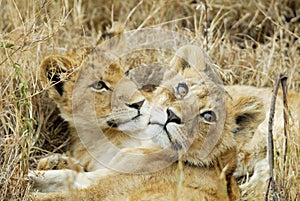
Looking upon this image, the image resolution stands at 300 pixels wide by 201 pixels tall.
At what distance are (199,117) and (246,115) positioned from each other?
350 mm

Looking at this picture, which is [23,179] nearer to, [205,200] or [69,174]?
[69,174]

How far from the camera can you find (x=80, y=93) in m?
4.12

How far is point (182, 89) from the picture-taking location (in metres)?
3.82

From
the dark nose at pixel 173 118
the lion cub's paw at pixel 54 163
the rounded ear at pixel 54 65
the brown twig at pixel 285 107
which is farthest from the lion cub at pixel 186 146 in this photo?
the rounded ear at pixel 54 65

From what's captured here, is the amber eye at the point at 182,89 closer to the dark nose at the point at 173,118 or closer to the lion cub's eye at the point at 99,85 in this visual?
the dark nose at the point at 173,118

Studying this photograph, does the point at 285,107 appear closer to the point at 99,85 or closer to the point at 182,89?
the point at 182,89

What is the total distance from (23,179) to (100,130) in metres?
0.84

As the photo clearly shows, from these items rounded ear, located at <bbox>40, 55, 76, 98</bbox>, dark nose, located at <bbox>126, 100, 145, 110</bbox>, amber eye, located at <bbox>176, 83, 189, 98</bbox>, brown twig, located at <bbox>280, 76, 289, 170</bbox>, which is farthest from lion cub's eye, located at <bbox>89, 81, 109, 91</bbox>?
brown twig, located at <bbox>280, 76, 289, 170</bbox>

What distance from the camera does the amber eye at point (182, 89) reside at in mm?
3769

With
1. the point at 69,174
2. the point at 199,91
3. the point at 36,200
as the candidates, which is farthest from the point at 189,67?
the point at 36,200

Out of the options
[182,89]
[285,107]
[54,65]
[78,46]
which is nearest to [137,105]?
[182,89]

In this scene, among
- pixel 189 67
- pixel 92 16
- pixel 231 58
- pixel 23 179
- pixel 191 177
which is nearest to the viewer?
pixel 23 179

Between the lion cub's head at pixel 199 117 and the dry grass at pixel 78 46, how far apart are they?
0.32 metres

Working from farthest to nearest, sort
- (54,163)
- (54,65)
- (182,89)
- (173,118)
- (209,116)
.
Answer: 1. (54,65)
2. (54,163)
3. (182,89)
4. (209,116)
5. (173,118)
